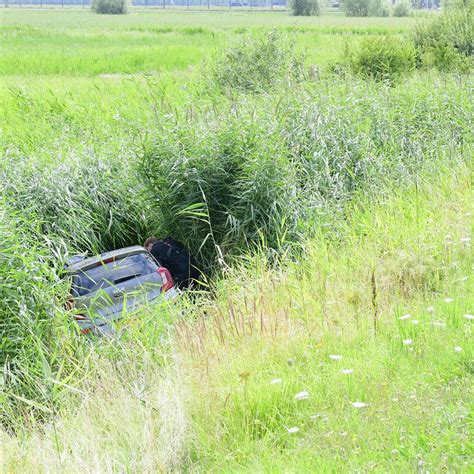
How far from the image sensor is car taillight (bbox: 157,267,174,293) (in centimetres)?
649

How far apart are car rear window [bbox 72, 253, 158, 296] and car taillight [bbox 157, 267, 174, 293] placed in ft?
0.21

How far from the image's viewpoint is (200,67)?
1616 cm

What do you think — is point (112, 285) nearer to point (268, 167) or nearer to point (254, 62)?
point (268, 167)

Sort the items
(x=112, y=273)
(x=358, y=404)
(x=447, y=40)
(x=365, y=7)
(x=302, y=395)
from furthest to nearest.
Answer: (x=365, y=7), (x=447, y=40), (x=112, y=273), (x=302, y=395), (x=358, y=404)

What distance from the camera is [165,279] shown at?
6.62 m

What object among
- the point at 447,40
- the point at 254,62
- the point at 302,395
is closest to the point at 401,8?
the point at 447,40

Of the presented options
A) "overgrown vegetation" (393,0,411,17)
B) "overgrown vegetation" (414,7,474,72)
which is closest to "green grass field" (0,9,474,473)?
"overgrown vegetation" (414,7,474,72)

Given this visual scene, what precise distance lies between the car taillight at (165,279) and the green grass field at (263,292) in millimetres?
326

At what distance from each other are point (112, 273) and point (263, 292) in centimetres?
186

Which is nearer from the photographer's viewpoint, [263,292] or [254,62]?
[263,292]

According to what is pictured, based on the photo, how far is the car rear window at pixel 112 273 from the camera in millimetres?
6453

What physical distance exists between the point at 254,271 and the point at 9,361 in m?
2.07

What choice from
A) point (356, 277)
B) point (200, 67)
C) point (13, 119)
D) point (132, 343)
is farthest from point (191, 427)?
point (200, 67)

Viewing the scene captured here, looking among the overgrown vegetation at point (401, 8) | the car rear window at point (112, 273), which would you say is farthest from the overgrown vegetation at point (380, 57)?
the overgrown vegetation at point (401, 8)
